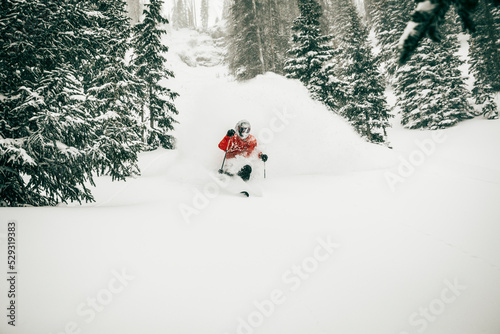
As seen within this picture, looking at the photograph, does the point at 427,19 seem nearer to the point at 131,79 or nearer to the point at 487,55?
the point at 131,79

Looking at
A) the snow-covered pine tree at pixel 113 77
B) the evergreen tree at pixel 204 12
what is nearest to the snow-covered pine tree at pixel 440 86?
the snow-covered pine tree at pixel 113 77

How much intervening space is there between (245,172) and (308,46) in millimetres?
11837

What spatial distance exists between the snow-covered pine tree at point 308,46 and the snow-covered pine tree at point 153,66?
822 centimetres

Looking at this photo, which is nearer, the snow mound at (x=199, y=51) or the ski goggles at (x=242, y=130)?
the ski goggles at (x=242, y=130)

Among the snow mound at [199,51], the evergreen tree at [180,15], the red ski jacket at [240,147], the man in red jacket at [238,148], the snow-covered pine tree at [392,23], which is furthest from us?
the evergreen tree at [180,15]

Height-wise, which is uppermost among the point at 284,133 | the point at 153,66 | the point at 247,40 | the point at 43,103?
the point at 247,40

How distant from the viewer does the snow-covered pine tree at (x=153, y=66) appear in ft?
46.1

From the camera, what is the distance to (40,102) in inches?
189

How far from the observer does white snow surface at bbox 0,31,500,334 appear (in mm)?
2254

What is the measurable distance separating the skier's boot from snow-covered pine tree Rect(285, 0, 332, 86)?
406 inches

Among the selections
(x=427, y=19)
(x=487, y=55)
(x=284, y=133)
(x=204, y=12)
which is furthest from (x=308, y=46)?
(x=204, y=12)

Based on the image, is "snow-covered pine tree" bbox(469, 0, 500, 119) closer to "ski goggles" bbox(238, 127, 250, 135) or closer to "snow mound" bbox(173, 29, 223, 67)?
"ski goggles" bbox(238, 127, 250, 135)

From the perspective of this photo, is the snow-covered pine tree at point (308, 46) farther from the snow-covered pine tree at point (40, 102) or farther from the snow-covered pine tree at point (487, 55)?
the snow-covered pine tree at point (487, 55)

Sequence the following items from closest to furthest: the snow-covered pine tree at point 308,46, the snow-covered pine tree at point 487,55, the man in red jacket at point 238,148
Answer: the man in red jacket at point 238,148, the snow-covered pine tree at point 308,46, the snow-covered pine tree at point 487,55
